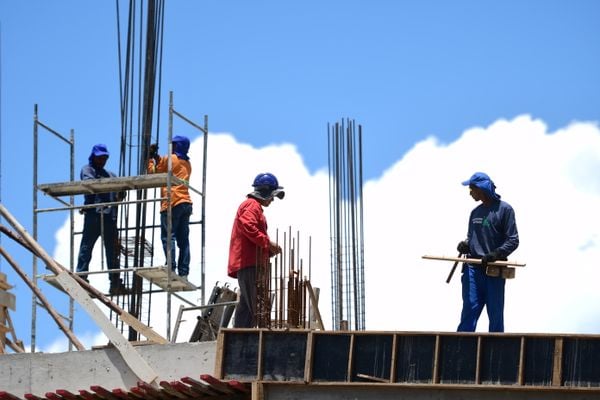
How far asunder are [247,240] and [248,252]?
140 millimetres

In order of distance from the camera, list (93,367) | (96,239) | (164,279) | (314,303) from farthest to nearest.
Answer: (96,239) → (164,279) → (314,303) → (93,367)

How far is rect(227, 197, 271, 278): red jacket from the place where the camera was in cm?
1839

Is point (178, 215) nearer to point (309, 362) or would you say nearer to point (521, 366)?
point (309, 362)

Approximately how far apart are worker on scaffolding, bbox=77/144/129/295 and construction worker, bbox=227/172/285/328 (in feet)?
12.7

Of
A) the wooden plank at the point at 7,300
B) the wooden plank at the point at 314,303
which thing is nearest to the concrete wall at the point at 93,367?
the wooden plank at the point at 314,303

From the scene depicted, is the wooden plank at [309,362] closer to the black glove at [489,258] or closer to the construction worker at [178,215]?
the black glove at [489,258]

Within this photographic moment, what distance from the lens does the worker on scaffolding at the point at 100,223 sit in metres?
22.2

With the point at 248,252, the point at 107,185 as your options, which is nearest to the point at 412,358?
the point at 248,252

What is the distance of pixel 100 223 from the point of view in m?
22.4

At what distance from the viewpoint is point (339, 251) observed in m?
24.7

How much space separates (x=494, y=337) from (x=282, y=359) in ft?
7.74

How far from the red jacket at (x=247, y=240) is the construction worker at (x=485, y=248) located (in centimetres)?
231

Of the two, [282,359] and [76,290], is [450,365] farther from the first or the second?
[76,290]

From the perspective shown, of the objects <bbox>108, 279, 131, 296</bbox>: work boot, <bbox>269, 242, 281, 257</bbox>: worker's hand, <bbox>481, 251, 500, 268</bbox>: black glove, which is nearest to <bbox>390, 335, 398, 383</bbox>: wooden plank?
<bbox>481, 251, 500, 268</bbox>: black glove
